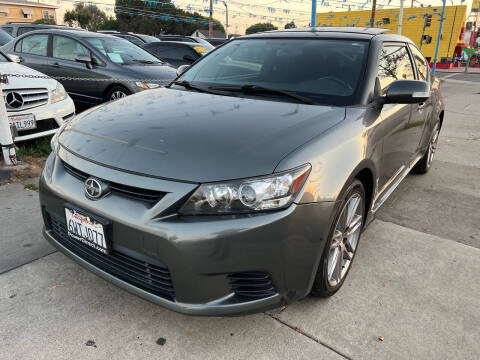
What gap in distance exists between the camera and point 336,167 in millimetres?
1980

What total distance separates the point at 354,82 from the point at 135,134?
4.87 feet

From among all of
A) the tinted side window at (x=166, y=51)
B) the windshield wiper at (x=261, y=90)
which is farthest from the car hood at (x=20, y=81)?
the tinted side window at (x=166, y=51)

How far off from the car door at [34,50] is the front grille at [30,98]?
2548 millimetres

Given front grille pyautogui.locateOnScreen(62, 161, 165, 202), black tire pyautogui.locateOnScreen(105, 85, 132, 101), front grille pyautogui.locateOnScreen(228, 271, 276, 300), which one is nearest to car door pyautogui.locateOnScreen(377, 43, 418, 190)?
front grille pyautogui.locateOnScreen(228, 271, 276, 300)

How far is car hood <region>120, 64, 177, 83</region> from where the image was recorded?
6317 millimetres

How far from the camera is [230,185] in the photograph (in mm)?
1722

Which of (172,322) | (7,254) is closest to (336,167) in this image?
(172,322)

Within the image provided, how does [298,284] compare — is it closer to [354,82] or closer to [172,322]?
[172,322]

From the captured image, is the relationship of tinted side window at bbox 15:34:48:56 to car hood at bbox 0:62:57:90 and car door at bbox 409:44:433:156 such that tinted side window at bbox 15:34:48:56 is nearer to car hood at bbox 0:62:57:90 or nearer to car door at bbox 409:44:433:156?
car hood at bbox 0:62:57:90

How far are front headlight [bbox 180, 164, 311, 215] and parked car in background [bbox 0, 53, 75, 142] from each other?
3445 millimetres

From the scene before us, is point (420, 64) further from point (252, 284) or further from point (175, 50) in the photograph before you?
point (175, 50)

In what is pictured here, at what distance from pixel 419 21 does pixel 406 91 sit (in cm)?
5639

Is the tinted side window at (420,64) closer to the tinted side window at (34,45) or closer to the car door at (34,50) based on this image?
the car door at (34,50)

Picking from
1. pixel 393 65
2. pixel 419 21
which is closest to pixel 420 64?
pixel 393 65
